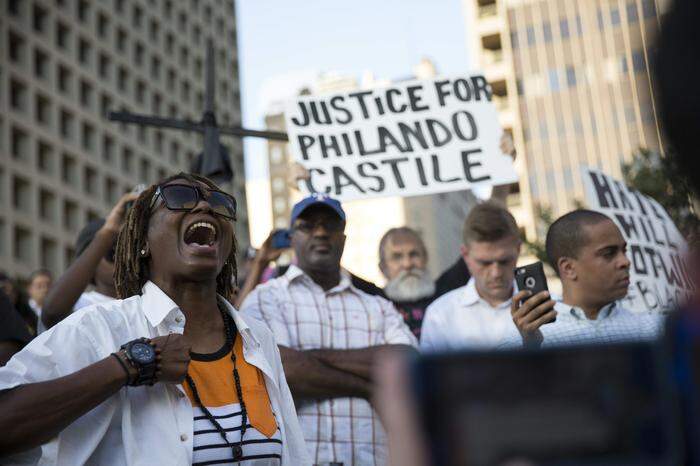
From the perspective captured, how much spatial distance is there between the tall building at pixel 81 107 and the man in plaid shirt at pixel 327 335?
3990 centimetres

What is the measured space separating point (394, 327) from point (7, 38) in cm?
4686

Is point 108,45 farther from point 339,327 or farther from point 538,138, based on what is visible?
point 339,327

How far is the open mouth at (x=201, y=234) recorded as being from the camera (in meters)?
3.42

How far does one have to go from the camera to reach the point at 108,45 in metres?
57.3

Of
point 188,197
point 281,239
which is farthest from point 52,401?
point 281,239

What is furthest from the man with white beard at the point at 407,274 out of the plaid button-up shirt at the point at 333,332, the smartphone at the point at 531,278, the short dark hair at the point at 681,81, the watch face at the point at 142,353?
the short dark hair at the point at 681,81

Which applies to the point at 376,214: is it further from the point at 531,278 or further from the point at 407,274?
the point at 531,278

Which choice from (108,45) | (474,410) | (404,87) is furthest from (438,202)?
(474,410)

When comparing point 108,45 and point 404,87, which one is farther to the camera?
point 108,45

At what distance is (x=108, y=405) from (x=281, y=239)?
3.08 m

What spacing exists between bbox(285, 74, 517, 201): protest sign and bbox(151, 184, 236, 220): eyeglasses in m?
2.97

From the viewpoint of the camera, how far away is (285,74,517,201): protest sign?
659 cm

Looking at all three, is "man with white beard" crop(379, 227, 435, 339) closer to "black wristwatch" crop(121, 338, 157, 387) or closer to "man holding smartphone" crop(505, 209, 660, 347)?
"man holding smartphone" crop(505, 209, 660, 347)

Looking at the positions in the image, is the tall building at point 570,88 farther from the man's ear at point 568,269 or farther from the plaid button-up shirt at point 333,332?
the man's ear at point 568,269
